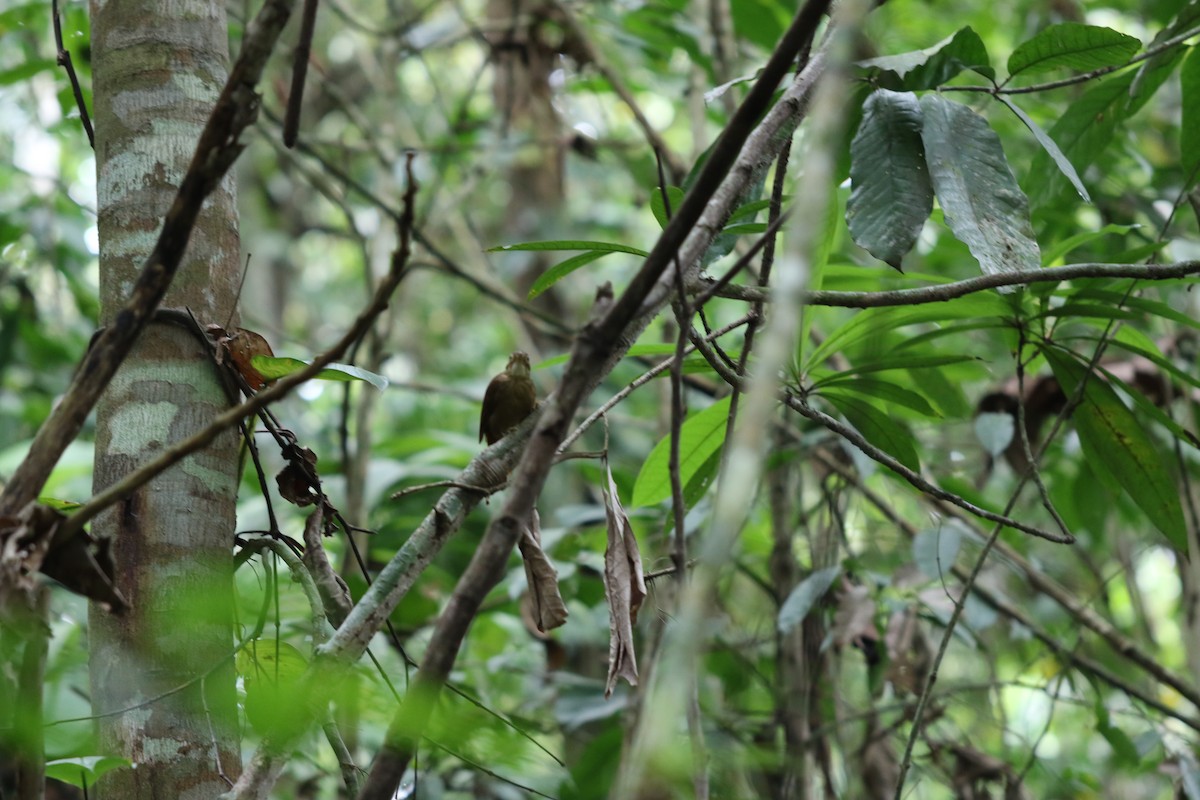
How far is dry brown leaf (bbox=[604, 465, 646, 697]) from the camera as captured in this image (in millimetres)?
934

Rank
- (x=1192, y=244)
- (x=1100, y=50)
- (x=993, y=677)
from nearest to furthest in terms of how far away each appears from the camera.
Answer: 1. (x=1100, y=50)
2. (x=1192, y=244)
3. (x=993, y=677)

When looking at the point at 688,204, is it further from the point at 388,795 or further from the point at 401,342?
the point at 401,342

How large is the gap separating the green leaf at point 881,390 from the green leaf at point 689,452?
0.14 metres

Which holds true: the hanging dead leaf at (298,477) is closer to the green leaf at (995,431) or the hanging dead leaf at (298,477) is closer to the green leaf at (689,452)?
the green leaf at (689,452)

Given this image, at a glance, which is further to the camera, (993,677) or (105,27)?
(993,677)

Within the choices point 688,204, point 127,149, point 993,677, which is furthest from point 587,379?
point 993,677

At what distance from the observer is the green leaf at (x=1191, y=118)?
4.72 feet

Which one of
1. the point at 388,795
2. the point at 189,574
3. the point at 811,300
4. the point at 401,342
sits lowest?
the point at 388,795

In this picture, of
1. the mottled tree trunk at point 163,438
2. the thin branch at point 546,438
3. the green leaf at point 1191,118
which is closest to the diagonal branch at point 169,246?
the mottled tree trunk at point 163,438

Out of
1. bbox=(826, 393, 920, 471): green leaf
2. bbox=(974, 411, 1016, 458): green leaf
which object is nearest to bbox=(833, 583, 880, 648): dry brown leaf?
bbox=(974, 411, 1016, 458): green leaf

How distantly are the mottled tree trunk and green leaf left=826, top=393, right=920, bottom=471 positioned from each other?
2.58ft

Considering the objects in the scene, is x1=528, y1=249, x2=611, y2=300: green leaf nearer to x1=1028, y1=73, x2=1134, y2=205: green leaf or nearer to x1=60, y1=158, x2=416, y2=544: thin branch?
x1=60, y1=158, x2=416, y2=544: thin branch

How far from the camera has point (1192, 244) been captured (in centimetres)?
192

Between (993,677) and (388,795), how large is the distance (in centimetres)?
180
